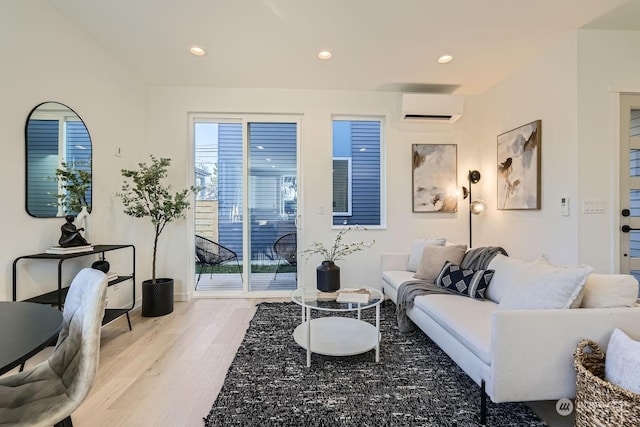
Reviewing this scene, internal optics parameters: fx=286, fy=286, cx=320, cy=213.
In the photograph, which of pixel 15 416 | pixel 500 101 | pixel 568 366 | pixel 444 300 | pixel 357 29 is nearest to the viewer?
pixel 15 416

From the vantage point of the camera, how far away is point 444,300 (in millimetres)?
2309

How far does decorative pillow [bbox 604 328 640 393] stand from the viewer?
1.20 m

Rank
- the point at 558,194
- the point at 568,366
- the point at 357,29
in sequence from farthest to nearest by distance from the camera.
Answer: the point at 558,194, the point at 357,29, the point at 568,366

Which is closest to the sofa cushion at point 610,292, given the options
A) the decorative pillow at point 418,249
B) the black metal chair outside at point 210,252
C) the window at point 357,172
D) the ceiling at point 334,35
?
the decorative pillow at point 418,249

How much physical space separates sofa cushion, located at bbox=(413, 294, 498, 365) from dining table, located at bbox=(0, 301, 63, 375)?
1.90 meters

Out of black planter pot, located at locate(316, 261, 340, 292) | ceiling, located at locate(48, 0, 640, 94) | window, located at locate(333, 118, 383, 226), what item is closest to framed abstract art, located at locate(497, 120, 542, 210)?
ceiling, located at locate(48, 0, 640, 94)

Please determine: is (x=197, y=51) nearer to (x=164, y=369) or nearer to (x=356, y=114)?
(x=356, y=114)

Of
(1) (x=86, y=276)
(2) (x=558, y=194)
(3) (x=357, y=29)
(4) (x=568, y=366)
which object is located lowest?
(4) (x=568, y=366)

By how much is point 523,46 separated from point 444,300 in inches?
102

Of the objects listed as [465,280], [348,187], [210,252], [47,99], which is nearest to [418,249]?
[465,280]

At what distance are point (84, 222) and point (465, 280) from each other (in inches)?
135

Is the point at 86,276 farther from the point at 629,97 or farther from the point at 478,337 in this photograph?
the point at 629,97

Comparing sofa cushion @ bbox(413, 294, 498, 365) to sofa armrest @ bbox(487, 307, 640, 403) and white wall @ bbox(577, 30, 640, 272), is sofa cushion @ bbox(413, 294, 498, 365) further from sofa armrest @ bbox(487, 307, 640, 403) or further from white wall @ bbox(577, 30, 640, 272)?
white wall @ bbox(577, 30, 640, 272)

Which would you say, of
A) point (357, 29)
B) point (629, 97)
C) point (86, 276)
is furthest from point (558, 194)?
point (86, 276)
